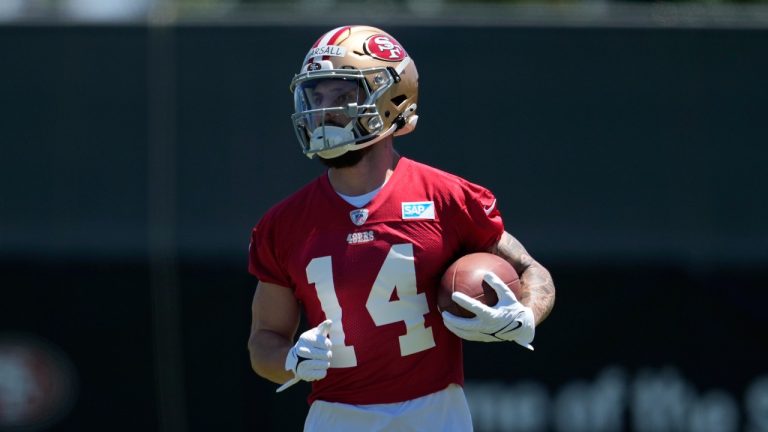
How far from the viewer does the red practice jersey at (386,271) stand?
3.47 metres

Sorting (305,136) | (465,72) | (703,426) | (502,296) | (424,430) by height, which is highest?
(465,72)

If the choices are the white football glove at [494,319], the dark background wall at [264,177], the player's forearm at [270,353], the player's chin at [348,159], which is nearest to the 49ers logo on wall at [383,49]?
the player's chin at [348,159]

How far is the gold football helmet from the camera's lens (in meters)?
3.50

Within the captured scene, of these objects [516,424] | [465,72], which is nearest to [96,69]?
[465,72]

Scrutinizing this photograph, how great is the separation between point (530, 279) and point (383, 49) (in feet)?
2.83

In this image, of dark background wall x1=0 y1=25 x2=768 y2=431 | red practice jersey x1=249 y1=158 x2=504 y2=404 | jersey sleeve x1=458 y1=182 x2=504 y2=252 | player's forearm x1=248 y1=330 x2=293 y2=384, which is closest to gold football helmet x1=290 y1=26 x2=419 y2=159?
red practice jersey x1=249 y1=158 x2=504 y2=404

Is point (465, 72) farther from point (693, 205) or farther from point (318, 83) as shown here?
point (318, 83)

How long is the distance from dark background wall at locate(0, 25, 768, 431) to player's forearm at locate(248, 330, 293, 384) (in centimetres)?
278

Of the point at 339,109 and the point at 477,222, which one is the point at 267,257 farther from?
the point at 477,222

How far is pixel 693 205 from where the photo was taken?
6.43 meters

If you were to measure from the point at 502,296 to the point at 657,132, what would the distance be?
137 inches

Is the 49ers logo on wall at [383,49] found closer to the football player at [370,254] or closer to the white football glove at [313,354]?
the football player at [370,254]

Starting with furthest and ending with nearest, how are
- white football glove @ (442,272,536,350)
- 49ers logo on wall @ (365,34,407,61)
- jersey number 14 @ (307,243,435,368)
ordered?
49ers logo on wall @ (365,34,407,61) < jersey number 14 @ (307,243,435,368) < white football glove @ (442,272,536,350)

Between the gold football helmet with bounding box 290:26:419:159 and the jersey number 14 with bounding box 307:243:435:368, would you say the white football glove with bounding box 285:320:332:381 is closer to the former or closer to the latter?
the jersey number 14 with bounding box 307:243:435:368
